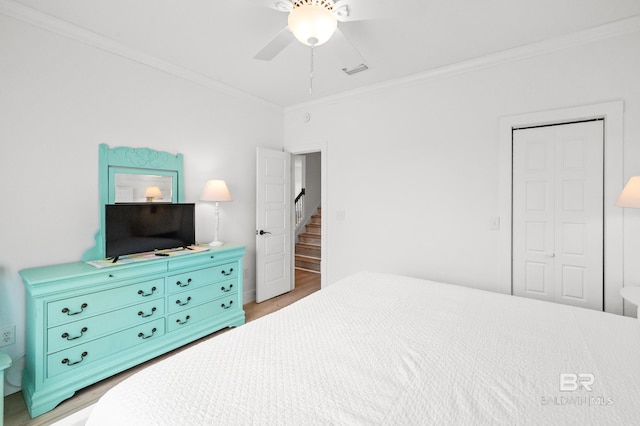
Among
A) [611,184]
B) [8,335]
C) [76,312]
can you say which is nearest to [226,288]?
[76,312]

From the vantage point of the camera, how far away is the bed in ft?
2.93

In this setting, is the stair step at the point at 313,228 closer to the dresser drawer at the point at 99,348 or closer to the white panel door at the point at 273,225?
the white panel door at the point at 273,225

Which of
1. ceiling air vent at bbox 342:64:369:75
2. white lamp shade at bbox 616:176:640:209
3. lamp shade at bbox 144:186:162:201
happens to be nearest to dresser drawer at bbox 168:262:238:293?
lamp shade at bbox 144:186:162:201

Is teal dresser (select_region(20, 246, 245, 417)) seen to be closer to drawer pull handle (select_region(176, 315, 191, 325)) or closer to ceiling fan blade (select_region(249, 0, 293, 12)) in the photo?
drawer pull handle (select_region(176, 315, 191, 325))

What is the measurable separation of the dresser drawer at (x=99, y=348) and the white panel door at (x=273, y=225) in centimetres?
154

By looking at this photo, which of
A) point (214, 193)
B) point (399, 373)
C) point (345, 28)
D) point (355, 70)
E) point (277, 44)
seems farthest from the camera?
point (214, 193)

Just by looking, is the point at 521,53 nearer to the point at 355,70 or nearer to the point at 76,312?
the point at 355,70

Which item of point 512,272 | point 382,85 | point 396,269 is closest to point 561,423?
point 512,272

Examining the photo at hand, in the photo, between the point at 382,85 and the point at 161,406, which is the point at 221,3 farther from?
the point at 161,406

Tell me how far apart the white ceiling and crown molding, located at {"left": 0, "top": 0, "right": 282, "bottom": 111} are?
0.04 meters

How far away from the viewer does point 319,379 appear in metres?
1.05

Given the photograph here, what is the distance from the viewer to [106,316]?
218cm

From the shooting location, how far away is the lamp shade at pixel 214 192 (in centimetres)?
316

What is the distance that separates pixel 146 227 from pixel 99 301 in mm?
705
